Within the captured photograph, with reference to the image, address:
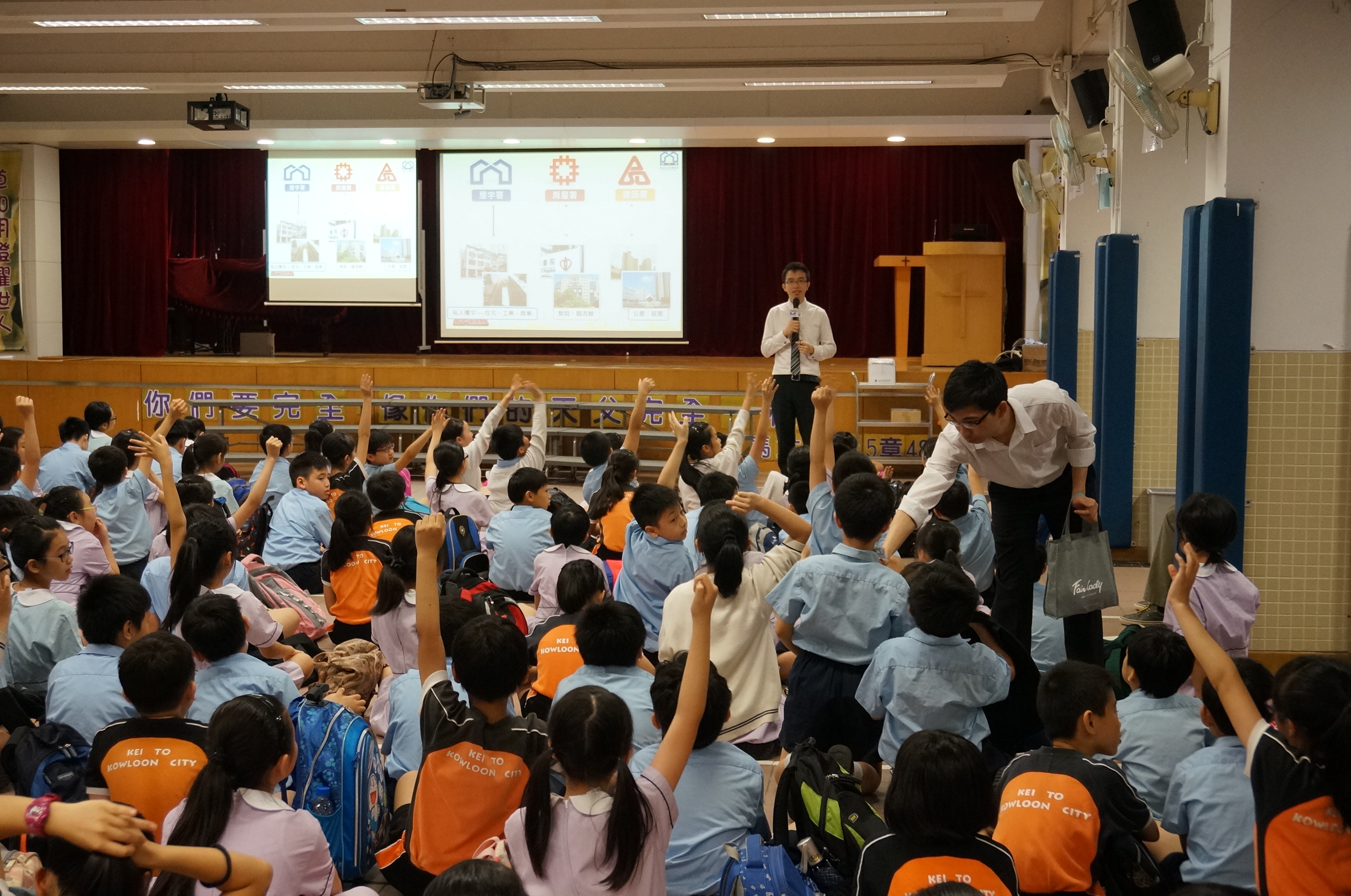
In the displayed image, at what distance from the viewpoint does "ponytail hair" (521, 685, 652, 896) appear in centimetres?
191

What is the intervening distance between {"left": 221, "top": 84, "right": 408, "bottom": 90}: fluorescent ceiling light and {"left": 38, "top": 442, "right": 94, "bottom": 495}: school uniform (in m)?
5.29

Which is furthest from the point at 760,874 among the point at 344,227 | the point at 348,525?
the point at 344,227

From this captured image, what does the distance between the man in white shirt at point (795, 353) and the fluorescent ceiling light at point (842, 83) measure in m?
3.10

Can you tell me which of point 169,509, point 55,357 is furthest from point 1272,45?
point 55,357

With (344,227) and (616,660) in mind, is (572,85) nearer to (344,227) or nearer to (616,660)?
(344,227)

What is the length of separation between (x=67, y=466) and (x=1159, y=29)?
600 cm

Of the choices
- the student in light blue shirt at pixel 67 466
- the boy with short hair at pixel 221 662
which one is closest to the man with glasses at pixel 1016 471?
the boy with short hair at pixel 221 662

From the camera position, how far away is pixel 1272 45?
15.0ft

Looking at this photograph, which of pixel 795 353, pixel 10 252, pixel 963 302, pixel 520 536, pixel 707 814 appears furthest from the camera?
pixel 10 252

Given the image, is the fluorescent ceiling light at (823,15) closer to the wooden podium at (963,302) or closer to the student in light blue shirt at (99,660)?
the wooden podium at (963,302)

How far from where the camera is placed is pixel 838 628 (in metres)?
3.12

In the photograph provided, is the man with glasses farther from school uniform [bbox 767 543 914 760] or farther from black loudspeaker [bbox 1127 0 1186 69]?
black loudspeaker [bbox 1127 0 1186 69]

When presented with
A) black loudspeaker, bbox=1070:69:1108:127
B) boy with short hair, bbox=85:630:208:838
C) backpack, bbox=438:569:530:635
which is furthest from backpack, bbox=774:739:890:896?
black loudspeaker, bbox=1070:69:1108:127

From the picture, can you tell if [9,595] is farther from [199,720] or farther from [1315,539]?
[1315,539]
